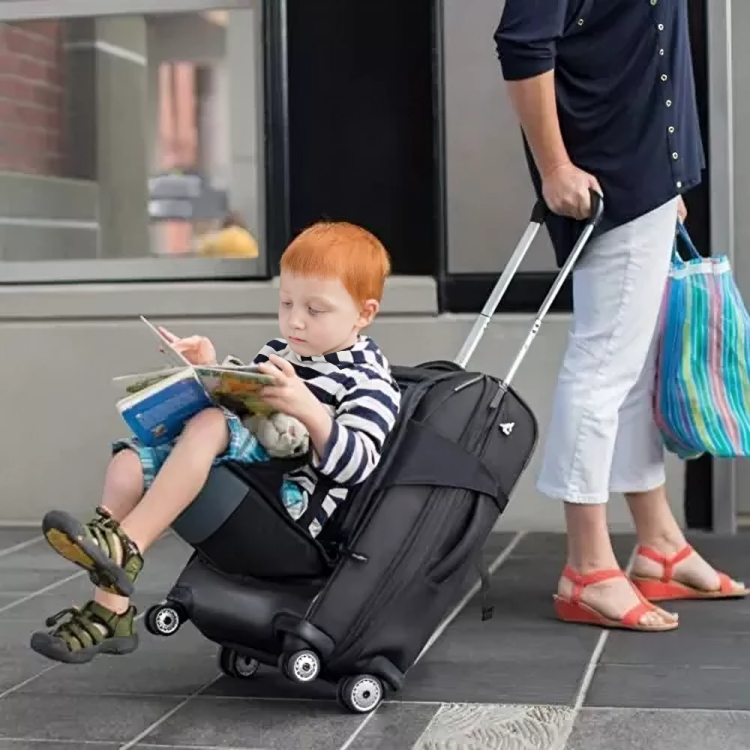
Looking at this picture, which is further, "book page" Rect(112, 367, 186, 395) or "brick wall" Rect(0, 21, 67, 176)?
"brick wall" Rect(0, 21, 67, 176)

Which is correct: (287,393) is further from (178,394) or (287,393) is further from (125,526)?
(125,526)

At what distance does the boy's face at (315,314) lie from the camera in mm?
2938

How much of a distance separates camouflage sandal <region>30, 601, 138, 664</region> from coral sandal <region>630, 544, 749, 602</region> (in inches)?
63.6

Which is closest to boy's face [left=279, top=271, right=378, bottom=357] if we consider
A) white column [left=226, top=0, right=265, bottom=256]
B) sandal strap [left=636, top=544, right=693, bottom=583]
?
sandal strap [left=636, top=544, right=693, bottom=583]

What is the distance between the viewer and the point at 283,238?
514cm

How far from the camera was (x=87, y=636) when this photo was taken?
2752 mm

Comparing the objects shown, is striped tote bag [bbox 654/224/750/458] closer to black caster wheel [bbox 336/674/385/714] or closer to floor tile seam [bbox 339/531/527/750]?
floor tile seam [bbox 339/531/527/750]

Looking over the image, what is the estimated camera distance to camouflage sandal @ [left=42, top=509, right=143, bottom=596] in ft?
8.58

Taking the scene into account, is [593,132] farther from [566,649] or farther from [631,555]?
[631,555]

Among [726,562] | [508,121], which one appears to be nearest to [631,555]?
[726,562]

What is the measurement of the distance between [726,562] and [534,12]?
6.15 ft

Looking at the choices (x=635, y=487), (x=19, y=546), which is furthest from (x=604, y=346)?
(x=19, y=546)

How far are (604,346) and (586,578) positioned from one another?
1.86 feet

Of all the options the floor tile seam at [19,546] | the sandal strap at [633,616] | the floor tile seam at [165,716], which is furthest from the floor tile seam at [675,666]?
the floor tile seam at [19,546]
